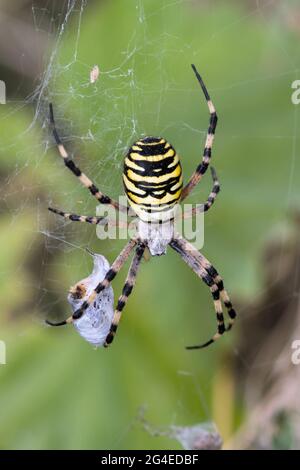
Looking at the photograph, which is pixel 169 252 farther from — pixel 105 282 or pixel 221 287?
pixel 105 282

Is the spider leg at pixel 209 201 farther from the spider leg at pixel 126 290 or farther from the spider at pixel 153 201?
the spider leg at pixel 126 290

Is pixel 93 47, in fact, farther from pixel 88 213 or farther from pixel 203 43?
pixel 88 213

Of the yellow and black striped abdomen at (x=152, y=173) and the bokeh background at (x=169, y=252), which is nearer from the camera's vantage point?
the yellow and black striped abdomen at (x=152, y=173)

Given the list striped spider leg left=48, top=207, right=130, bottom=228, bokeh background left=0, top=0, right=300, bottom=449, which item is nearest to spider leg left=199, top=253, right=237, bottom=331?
bokeh background left=0, top=0, right=300, bottom=449

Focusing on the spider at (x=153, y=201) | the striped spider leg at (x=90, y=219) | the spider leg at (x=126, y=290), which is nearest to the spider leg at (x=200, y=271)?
the spider at (x=153, y=201)

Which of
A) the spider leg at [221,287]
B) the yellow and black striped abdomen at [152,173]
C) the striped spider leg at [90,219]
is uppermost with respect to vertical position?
the yellow and black striped abdomen at [152,173]

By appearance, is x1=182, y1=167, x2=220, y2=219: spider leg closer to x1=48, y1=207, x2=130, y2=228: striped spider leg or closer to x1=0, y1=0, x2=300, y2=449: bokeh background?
x1=48, y1=207, x2=130, y2=228: striped spider leg
